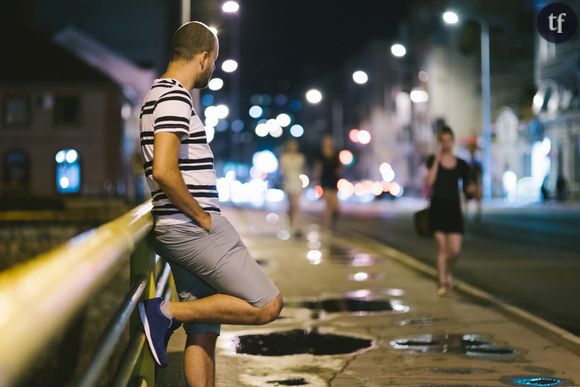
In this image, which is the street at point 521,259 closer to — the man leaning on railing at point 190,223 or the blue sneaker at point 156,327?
the man leaning on railing at point 190,223

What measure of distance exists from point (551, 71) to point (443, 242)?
44852 mm

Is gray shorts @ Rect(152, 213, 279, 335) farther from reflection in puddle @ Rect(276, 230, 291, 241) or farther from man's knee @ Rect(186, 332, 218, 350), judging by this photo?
reflection in puddle @ Rect(276, 230, 291, 241)

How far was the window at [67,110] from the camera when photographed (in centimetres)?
5750

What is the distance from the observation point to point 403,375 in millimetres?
6027

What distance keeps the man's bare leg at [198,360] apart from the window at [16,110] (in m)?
54.2

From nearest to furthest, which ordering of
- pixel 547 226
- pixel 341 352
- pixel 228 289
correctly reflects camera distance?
pixel 228 289
pixel 341 352
pixel 547 226

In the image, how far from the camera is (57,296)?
1.73 meters

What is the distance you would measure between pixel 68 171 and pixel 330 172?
40.7 m

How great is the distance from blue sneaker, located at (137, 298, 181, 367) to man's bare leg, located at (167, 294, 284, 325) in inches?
3.1

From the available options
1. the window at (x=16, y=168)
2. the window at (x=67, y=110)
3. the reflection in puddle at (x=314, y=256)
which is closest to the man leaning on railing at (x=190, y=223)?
the reflection in puddle at (x=314, y=256)

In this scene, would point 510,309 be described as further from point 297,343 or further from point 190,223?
point 190,223

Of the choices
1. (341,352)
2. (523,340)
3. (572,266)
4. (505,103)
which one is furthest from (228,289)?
(505,103)

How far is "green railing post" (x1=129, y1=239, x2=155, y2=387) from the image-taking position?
175 inches

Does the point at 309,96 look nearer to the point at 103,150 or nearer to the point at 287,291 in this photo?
the point at 287,291
